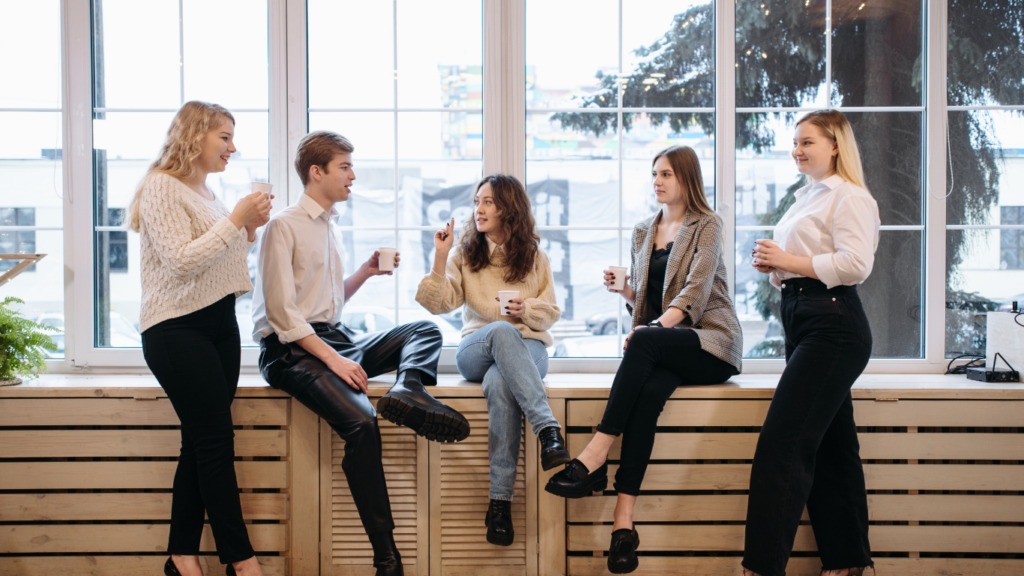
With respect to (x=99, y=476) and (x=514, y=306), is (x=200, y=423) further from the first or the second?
(x=514, y=306)

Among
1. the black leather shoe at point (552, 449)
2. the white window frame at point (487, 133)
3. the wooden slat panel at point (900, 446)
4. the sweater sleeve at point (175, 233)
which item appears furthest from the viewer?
the white window frame at point (487, 133)

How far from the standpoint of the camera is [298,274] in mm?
2135

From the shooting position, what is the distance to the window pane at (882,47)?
2619 millimetres

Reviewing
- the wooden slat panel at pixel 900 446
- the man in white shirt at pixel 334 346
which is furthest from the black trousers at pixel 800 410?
the man in white shirt at pixel 334 346

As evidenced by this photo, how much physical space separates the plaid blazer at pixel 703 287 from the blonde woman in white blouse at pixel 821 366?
213 mm

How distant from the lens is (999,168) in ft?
8.66

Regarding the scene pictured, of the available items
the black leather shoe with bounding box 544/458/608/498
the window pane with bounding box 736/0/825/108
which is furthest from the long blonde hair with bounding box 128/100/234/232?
the window pane with bounding box 736/0/825/108

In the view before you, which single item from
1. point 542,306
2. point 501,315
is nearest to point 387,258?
point 501,315

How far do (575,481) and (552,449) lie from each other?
126 mm

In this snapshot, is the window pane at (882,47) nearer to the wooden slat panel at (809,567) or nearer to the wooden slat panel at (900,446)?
the wooden slat panel at (900,446)

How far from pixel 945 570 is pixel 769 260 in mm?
1321

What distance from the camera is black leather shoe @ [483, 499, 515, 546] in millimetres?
1984

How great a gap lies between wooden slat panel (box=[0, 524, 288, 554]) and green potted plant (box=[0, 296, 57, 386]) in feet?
1.79

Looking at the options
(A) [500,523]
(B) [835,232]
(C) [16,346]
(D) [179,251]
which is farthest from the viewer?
(C) [16,346]
